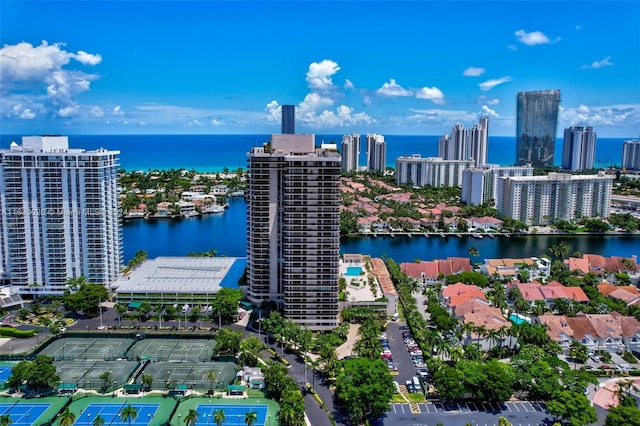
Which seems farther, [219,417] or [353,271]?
[353,271]

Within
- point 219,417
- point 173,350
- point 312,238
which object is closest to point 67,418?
point 219,417

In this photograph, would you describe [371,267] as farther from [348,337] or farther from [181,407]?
[181,407]

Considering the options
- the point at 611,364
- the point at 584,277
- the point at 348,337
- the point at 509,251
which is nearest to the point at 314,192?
the point at 348,337

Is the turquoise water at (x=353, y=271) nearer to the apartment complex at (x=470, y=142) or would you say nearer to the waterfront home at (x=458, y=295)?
the waterfront home at (x=458, y=295)

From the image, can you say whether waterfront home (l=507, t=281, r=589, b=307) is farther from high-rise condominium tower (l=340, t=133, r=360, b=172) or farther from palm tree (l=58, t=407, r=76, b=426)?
high-rise condominium tower (l=340, t=133, r=360, b=172)

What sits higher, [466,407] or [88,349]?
[88,349]

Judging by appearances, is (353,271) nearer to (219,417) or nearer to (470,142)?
(219,417)

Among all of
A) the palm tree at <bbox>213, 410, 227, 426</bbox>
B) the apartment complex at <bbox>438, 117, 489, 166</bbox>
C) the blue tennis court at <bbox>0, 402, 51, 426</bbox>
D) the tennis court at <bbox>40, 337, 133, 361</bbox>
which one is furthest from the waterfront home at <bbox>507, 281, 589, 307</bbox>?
the apartment complex at <bbox>438, 117, 489, 166</bbox>
